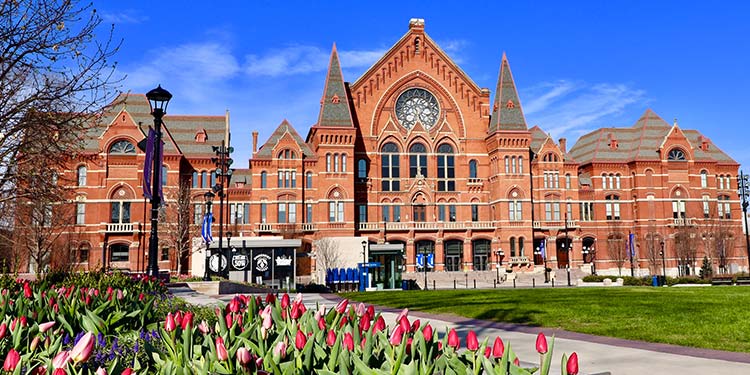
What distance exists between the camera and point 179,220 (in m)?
55.0

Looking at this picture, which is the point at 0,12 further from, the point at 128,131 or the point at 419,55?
the point at 419,55

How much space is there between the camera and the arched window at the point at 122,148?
57719 millimetres

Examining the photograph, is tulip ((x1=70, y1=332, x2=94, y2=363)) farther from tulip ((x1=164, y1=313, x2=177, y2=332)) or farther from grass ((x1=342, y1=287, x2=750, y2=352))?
grass ((x1=342, y1=287, x2=750, y2=352))

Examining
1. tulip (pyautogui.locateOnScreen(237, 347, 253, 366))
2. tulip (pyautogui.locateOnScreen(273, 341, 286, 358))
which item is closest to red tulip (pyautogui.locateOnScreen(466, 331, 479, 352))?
tulip (pyautogui.locateOnScreen(273, 341, 286, 358))

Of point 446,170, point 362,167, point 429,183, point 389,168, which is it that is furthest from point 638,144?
point 362,167

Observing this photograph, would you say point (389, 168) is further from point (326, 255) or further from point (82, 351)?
point (82, 351)

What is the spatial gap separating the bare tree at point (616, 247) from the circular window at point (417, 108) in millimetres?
24179

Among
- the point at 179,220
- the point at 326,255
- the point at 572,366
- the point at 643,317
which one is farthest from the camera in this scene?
the point at 179,220

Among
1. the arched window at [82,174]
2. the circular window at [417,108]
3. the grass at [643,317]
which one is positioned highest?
the circular window at [417,108]

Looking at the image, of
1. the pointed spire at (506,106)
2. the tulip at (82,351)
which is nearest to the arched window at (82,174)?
the pointed spire at (506,106)

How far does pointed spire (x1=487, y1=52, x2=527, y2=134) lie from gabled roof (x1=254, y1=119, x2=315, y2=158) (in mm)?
20258

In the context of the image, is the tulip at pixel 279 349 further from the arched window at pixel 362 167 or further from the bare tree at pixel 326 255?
the arched window at pixel 362 167

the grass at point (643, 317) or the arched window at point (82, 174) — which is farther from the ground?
the arched window at point (82, 174)

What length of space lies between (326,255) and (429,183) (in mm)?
16148
